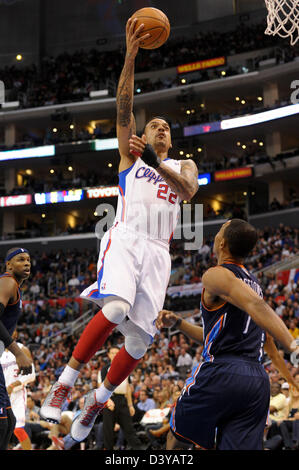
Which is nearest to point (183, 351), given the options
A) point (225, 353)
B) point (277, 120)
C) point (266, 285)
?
point (266, 285)

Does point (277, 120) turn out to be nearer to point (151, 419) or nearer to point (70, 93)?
point (70, 93)

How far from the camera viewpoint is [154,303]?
507cm

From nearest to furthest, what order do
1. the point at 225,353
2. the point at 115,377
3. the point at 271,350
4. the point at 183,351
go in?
the point at 225,353, the point at 271,350, the point at 115,377, the point at 183,351

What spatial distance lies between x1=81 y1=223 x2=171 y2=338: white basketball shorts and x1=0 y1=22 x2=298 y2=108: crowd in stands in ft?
96.5

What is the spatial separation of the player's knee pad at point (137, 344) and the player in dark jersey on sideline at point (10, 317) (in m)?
0.93

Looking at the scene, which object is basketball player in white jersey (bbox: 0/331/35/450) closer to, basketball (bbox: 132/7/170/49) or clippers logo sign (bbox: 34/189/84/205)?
basketball (bbox: 132/7/170/49)

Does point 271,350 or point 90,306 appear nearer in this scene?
point 271,350

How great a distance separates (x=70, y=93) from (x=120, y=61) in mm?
4157

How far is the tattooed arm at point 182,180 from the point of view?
478 centimetres

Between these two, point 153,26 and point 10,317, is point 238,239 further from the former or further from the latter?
point 10,317

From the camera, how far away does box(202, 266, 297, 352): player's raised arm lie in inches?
147

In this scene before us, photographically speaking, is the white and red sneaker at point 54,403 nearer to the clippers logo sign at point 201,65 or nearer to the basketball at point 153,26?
the basketball at point 153,26

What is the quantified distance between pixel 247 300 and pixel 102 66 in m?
36.3

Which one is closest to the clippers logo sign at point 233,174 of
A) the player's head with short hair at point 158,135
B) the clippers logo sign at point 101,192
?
the clippers logo sign at point 101,192
